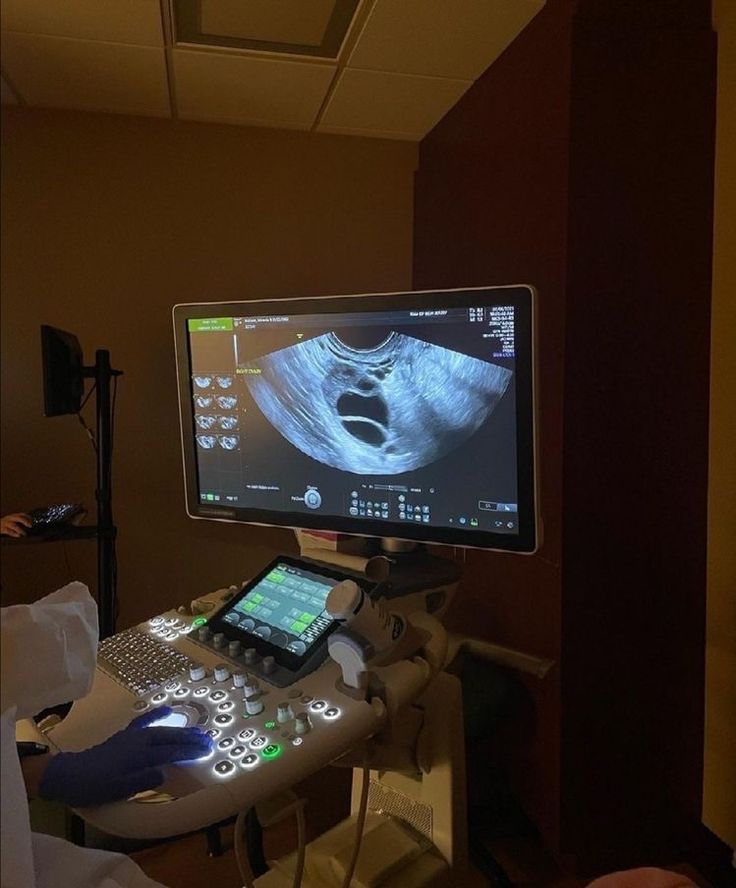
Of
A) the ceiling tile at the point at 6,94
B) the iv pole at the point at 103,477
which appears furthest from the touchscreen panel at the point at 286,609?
the ceiling tile at the point at 6,94

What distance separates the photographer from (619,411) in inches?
61.9

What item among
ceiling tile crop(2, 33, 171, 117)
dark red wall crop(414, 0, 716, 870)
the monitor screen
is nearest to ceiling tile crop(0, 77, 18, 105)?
ceiling tile crop(2, 33, 171, 117)

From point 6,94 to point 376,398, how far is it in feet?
5.90

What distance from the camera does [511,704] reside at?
1720 mm

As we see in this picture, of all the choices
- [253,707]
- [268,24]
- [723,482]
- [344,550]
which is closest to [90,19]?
[268,24]

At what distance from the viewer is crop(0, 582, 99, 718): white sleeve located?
0.75 meters

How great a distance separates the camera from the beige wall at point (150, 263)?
2.38 m

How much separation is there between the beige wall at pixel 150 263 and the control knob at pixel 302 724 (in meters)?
1.68

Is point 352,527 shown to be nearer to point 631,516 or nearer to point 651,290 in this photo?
point 631,516

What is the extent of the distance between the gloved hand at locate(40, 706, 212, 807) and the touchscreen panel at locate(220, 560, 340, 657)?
24cm

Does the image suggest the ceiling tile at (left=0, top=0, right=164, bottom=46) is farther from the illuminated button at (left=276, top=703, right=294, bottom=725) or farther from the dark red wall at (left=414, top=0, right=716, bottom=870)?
the illuminated button at (left=276, top=703, right=294, bottom=725)

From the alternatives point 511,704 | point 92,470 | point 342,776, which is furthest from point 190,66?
point 342,776

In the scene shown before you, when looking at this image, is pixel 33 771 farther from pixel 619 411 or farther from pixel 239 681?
pixel 619 411

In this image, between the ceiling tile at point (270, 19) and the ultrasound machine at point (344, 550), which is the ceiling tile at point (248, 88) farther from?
the ultrasound machine at point (344, 550)
